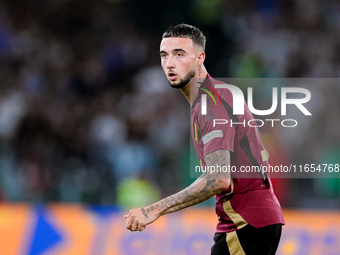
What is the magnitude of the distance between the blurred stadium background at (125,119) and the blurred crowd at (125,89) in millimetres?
22

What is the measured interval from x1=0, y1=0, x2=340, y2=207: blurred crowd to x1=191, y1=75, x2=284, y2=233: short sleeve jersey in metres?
3.80

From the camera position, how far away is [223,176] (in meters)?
2.44

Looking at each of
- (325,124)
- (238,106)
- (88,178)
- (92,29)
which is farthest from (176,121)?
(238,106)

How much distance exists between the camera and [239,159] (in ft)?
8.86

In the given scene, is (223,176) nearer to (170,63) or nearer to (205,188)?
(205,188)

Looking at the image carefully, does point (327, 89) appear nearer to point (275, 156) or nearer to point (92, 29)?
point (275, 156)

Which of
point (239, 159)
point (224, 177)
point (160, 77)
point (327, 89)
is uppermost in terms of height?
point (160, 77)

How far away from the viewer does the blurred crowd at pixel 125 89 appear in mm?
7152

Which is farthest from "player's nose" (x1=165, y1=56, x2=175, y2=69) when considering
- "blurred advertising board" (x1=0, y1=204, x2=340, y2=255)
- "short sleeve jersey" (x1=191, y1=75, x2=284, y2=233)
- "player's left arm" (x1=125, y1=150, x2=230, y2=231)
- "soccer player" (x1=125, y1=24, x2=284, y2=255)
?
"blurred advertising board" (x1=0, y1=204, x2=340, y2=255)

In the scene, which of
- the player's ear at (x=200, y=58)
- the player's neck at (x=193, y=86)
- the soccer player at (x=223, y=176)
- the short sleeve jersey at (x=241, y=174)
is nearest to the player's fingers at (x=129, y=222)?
the soccer player at (x=223, y=176)

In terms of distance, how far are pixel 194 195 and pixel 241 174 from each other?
0.37 meters

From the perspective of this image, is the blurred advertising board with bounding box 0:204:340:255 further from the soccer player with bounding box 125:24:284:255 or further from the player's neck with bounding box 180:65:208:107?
the player's neck with bounding box 180:65:208:107

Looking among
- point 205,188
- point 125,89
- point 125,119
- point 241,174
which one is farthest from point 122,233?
point 125,89

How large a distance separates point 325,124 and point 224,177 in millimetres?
5355
